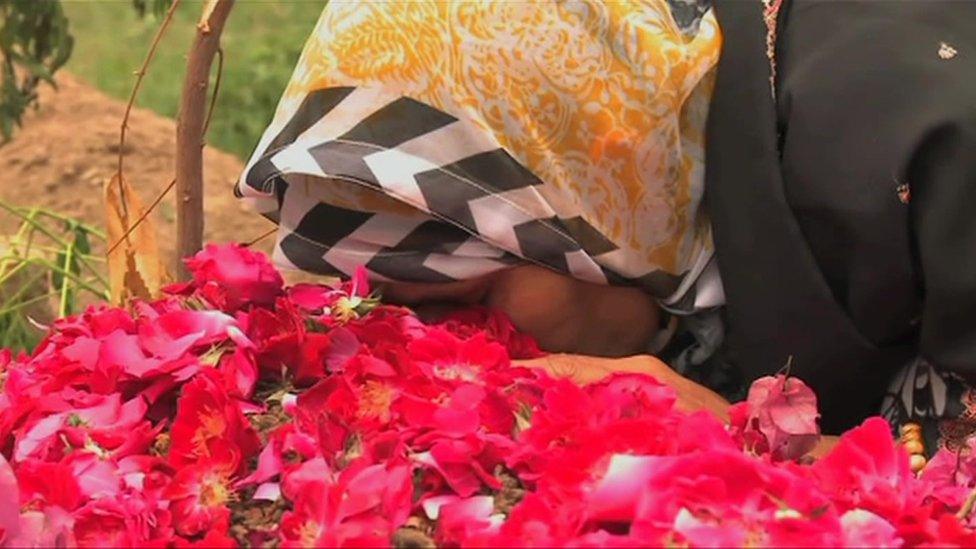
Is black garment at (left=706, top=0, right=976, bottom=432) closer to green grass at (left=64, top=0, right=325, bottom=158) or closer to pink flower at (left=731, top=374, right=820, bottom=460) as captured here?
pink flower at (left=731, top=374, right=820, bottom=460)

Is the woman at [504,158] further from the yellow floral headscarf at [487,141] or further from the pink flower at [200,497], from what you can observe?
the pink flower at [200,497]

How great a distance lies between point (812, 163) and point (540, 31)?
27 cm

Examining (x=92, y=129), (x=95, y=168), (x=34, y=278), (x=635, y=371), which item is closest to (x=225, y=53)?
(x=92, y=129)

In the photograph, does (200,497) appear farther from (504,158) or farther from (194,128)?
(194,128)

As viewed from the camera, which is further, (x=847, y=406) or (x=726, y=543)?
(x=847, y=406)

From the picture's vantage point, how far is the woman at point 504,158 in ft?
4.12

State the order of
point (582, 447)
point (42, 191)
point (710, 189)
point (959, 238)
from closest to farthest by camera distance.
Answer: point (582, 447) → point (959, 238) → point (710, 189) → point (42, 191)

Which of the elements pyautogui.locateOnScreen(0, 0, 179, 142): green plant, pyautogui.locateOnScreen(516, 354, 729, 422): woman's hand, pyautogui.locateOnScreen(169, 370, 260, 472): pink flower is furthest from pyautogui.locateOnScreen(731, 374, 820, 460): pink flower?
pyautogui.locateOnScreen(0, 0, 179, 142): green plant

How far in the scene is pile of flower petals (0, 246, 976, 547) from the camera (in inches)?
34.1

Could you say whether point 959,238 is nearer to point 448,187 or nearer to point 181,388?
point 448,187

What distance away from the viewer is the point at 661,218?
1383 millimetres

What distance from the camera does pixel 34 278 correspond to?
204cm

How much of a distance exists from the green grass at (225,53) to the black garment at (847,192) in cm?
249

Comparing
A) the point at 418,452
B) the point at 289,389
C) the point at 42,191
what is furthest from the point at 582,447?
the point at 42,191
